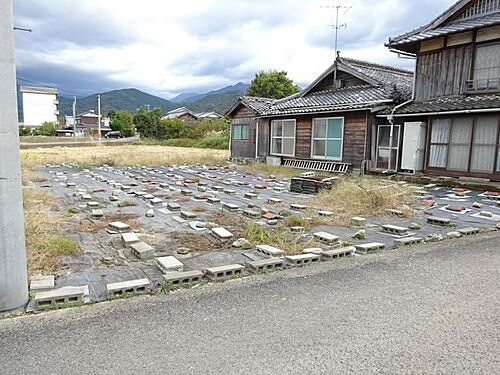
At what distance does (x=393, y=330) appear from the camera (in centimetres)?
246

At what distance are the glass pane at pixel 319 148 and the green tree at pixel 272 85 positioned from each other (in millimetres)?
17442

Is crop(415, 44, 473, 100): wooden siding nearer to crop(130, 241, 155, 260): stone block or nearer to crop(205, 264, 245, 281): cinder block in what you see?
crop(205, 264, 245, 281): cinder block

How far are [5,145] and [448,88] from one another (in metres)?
11.7

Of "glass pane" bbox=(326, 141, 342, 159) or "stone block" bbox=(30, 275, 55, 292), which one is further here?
"glass pane" bbox=(326, 141, 342, 159)

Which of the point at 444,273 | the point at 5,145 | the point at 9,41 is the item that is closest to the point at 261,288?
the point at 444,273

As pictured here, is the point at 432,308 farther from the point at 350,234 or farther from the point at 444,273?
the point at 350,234

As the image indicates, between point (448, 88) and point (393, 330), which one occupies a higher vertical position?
point (448, 88)

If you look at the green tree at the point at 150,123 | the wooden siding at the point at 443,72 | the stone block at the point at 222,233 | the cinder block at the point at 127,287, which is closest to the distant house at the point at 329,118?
the wooden siding at the point at 443,72

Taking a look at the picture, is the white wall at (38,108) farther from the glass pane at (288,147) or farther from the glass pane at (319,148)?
the glass pane at (319,148)

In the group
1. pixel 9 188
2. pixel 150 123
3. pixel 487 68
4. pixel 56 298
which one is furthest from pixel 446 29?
pixel 150 123

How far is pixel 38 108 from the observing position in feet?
203

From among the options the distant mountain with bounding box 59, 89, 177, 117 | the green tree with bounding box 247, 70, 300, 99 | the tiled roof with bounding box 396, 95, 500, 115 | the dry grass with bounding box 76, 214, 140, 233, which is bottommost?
the dry grass with bounding box 76, 214, 140, 233

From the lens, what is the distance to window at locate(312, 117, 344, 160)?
1315 cm

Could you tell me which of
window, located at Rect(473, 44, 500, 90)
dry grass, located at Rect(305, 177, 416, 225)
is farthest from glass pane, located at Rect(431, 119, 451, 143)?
dry grass, located at Rect(305, 177, 416, 225)
